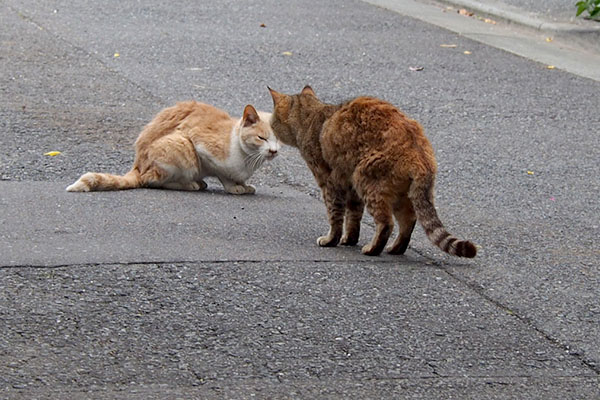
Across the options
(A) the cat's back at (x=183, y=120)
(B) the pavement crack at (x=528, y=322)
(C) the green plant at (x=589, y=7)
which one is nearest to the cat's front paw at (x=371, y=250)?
(B) the pavement crack at (x=528, y=322)

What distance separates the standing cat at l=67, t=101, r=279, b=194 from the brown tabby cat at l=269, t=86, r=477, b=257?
2.10ft

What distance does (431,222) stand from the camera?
17.1 ft

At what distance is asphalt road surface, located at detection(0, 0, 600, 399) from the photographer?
400 centimetres

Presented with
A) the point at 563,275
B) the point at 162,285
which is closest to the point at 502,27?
the point at 563,275

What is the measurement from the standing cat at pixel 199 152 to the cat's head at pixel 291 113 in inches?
11.2

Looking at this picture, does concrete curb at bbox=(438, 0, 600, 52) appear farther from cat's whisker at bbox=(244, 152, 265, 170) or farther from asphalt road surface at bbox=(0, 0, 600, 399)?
cat's whisker at bbox=(244, 152, 265, 170)

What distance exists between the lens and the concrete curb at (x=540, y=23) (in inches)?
512

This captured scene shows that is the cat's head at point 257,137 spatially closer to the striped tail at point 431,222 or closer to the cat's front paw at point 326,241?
the cat's front paw at point 326,241

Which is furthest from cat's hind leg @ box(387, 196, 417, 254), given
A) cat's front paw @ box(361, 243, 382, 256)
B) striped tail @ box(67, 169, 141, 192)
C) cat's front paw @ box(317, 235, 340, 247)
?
striped tail @ box(67, 169, 141, 192)

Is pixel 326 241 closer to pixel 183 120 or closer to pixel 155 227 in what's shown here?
pixel 155 227

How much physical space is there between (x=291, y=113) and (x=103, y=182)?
131 cm

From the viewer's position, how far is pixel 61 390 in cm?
367

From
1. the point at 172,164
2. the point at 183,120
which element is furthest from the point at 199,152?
the point at 183,120

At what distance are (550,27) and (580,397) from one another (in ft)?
33.8
